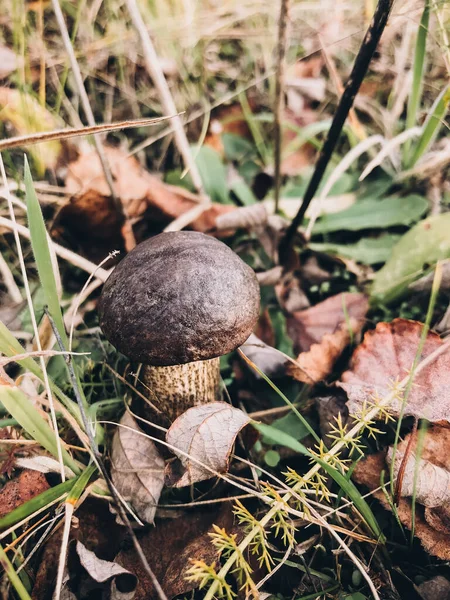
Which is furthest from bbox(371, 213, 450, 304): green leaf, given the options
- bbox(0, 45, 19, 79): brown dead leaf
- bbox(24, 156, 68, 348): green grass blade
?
bbox(0, 45, 19, 79): brown dead leaf

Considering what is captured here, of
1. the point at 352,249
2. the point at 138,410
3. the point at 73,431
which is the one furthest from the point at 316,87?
the point at 73,431

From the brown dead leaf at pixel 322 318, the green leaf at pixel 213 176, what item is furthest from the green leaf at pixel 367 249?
the green leaf at pixel 213 176

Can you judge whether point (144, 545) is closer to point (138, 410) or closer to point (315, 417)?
point (138, 410)

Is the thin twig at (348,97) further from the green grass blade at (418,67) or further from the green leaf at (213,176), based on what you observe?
the green leaf at (213,176)

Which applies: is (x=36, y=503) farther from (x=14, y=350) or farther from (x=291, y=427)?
(x=291, y=427)

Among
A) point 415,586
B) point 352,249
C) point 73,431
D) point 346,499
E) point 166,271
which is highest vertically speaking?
point 166,271

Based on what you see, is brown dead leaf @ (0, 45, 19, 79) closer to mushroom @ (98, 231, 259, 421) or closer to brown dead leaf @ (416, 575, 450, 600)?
mushroom @ (98, 231, 259, 421)
